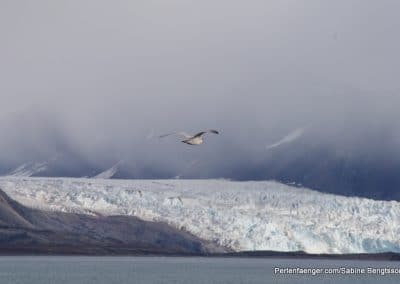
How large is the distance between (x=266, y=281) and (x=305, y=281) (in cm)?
688

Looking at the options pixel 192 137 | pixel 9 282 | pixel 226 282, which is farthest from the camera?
pixel 226 282

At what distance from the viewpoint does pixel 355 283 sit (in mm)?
192875

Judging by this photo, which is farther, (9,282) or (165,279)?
(165,279)

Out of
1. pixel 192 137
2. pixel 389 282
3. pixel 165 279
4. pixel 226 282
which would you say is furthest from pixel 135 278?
pixel 192 137

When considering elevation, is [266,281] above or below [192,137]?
above

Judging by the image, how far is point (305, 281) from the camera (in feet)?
636

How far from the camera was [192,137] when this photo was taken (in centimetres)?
9312

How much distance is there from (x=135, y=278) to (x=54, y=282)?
19795mm

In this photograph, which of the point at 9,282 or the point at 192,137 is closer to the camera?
the point at 192,137

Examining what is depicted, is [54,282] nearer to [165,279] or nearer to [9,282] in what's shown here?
[9,282]

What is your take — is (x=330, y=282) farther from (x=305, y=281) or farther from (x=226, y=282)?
(x=226, y=282)

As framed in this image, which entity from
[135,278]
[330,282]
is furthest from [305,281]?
[135,278]

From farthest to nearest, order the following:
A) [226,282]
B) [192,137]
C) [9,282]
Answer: [226,282] < [9,282] < [192,137]

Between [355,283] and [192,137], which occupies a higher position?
[355,283]
